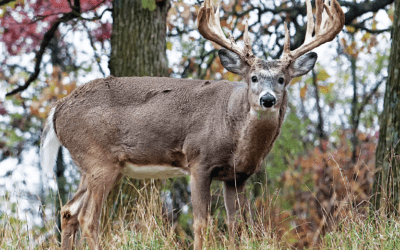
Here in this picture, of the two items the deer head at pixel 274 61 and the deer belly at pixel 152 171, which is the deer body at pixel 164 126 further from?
the deer head at pixel 274 61

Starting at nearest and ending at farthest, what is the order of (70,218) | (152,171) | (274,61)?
(274,61) → (152,171) → (70,218)

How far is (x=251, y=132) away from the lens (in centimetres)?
460

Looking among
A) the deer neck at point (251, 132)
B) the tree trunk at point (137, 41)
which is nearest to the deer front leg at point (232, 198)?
the deer neck at point (251, 132)

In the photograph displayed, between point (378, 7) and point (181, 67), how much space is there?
3764 millimetres

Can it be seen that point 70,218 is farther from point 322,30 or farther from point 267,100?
point 322,30

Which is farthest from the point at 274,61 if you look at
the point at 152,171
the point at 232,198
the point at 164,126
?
the point at 152,171

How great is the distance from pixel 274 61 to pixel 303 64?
322 mm

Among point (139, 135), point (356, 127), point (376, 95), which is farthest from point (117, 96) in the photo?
point (376, 95)

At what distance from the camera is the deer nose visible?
4324 millimetres

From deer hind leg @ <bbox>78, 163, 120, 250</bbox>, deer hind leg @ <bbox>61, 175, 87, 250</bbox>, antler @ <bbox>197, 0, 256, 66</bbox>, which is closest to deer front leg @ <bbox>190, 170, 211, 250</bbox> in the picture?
deer hind leg @ <bbox>78, 163, 120, 250</bbox>

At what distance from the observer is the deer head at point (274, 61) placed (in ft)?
15.0

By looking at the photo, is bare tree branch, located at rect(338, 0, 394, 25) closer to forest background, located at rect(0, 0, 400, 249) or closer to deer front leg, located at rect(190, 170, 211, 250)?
forest background, located at rect(0, 0, 400, 249)

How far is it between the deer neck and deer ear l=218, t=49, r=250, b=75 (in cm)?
25

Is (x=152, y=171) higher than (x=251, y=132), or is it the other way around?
(x=251, y=132)
